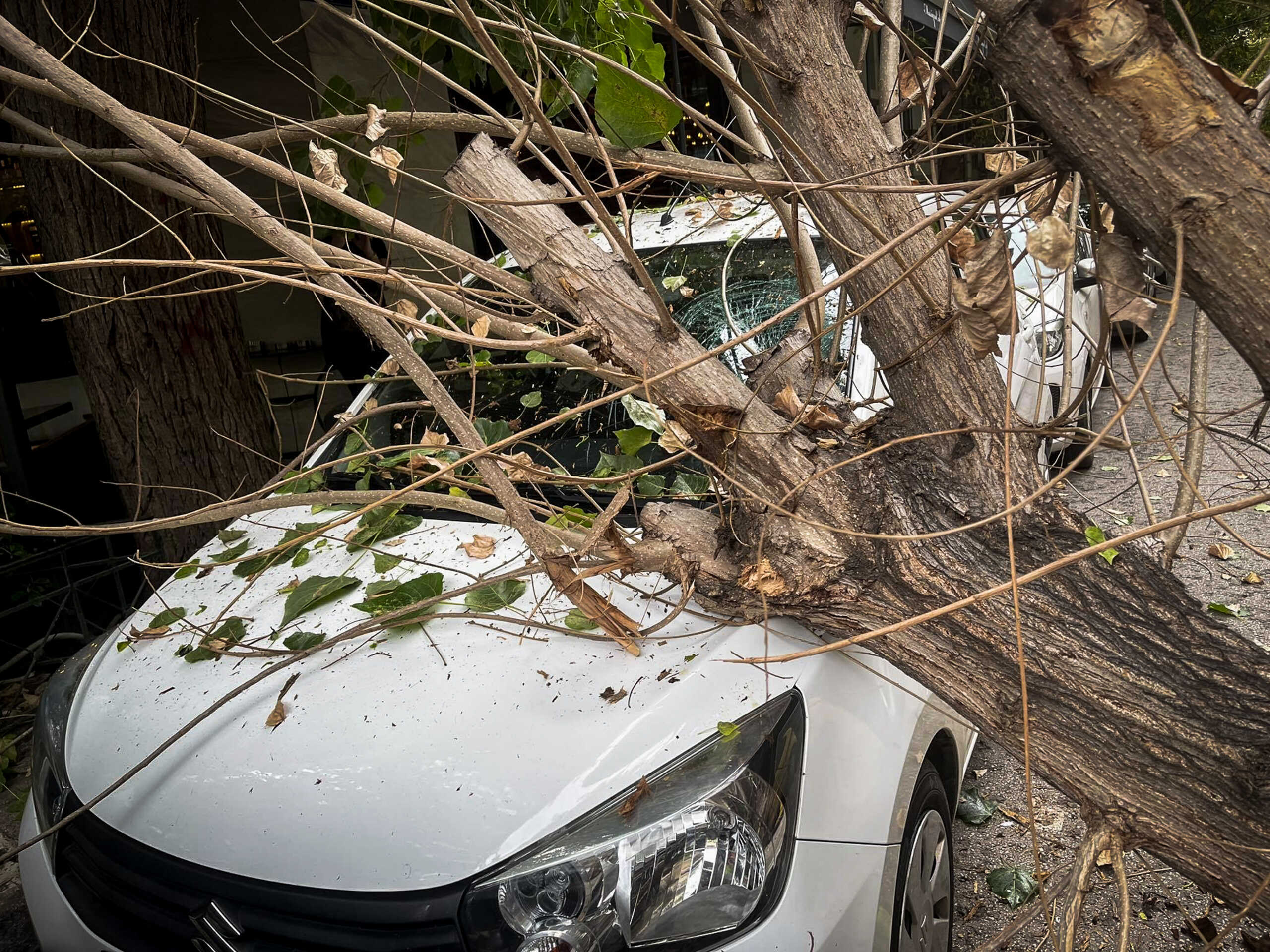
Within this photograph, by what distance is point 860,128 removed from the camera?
1900 millimetres

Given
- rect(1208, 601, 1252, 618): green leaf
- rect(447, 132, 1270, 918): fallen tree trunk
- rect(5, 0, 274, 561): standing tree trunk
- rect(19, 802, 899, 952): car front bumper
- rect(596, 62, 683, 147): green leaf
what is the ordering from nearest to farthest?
rect(447, 132, 1270, 918): fallen tree trunk, rect(19, 802, 899, 952): car front bumper, rect(596, 62, 683, 147): green leaf, rect(1208, 601, 1252, 618): green leaf, rect(5, 0, 274, 561): standing tree trunk

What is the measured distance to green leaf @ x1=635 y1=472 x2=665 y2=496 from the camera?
2449 mm

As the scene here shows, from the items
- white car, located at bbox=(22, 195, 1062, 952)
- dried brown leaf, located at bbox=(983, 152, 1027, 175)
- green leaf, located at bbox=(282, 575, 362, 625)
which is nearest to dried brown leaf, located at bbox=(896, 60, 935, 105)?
dried brown leaf, located at bbox=(983, 152, 1027, 175)

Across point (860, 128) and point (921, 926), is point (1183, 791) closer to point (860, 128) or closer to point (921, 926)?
point (921, 926)

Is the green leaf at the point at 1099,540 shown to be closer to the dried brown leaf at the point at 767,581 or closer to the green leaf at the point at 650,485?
the dried brown leaf at the point at 767,581

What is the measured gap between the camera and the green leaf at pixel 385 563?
241 cm

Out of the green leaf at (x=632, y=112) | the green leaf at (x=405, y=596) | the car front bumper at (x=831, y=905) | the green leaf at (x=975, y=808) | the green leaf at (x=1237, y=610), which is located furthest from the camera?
the green leaf at (x=1237, y=610)

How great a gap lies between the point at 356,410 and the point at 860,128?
6.42 ft

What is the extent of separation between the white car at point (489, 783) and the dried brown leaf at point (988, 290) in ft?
2.49

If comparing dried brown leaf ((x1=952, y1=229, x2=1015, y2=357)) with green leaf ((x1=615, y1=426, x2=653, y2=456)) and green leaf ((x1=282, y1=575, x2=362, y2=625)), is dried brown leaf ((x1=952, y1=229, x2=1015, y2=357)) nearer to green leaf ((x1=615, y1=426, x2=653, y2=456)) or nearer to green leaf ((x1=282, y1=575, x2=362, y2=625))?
green leaf ((x1=615, y1=426, x2=653, y2=456))

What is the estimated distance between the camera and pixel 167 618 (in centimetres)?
245

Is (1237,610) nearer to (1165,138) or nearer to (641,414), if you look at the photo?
(641,414)

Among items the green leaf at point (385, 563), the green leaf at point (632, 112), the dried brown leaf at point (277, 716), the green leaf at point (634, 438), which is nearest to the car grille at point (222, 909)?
the dried brown leaf at point (277, 716)

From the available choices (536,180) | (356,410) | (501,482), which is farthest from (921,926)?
(356,410)
